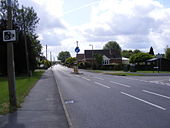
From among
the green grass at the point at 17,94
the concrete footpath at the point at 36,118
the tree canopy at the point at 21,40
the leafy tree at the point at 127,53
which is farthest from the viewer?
the leafy tree at the point at 127,53

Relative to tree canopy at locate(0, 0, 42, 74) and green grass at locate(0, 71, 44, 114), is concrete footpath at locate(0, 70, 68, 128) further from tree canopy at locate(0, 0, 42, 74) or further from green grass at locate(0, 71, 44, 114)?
tree canopy at locate(0, 0, 42, 74)

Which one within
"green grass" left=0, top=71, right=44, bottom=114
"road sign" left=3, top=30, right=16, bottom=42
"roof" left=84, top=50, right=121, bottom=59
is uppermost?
"roof" left=84, top=50, right=121, bottom=59

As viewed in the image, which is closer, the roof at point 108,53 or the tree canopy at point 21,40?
the tree canopy at point 21,40

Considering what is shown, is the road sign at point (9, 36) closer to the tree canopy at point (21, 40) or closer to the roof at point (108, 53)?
the tree canopy at point (21, 40)

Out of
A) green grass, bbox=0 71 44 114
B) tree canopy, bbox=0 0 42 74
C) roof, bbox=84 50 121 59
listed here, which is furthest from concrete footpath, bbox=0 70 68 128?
roof, bbox=84 50 121 59

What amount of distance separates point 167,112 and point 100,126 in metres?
2.92

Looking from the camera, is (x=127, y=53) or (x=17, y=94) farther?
(x=127, y=53)

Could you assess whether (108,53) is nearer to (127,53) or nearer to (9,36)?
(127,53)

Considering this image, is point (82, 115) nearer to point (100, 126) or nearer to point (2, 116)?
point (100, 126)

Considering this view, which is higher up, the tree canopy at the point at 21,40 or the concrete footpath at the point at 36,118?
the tree canopy at the point at 21,40

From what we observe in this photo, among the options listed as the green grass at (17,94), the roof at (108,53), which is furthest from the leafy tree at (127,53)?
the green grass at (17,94)

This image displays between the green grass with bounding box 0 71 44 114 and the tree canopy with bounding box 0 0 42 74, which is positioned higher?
the tree canopy with bounding box 0 0 42 74

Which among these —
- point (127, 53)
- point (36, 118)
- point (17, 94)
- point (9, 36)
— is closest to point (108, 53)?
point (127, 53)

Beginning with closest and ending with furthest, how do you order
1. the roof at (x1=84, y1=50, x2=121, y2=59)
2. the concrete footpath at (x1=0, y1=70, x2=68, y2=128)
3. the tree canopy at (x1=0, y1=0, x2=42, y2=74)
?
the concrete footpath at (x1=0, y1=70, x2=68, y2=128)
the tree canopy at (x1=0, y1=0, x2=42, y2=74)
the roof at (x1=84, y1=50, x2=121, y2=59)
